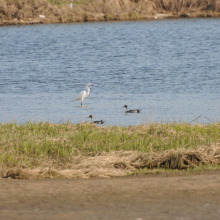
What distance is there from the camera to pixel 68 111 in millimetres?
16891

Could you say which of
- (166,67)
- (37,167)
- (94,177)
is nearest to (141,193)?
(94,177)

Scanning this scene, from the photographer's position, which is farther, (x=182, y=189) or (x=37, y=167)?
(x=37, y=167)

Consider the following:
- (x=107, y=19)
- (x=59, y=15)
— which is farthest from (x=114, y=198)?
(x=107, y=19)

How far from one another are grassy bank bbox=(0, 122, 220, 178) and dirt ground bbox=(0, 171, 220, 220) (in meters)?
0.49

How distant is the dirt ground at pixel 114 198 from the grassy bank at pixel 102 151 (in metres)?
0.49

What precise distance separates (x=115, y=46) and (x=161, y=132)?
87.2ft

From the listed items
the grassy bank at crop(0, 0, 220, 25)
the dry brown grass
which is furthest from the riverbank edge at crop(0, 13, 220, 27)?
the dry brown grass

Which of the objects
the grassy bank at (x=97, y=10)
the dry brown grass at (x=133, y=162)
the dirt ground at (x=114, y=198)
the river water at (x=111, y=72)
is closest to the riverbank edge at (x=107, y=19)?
the grassy bank at (x=97, y=10)

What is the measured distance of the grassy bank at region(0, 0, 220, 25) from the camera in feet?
161

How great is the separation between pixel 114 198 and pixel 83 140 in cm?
318

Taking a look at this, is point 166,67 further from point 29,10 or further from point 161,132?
point 29,10

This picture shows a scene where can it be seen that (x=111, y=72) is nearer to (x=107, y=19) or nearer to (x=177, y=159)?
(x=177, y=159)

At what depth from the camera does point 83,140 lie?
9.55 meters

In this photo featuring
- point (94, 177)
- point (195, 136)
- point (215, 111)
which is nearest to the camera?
point (94, 177)
